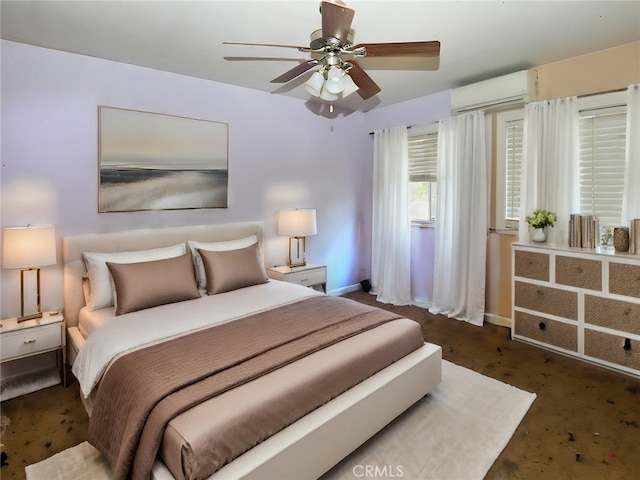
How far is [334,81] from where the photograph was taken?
2.15 meters

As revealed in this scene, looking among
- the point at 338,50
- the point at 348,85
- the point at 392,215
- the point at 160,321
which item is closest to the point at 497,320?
the point at 392,215

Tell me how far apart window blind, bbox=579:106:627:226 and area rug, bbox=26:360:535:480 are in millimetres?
1809

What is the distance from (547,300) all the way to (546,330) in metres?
0.27

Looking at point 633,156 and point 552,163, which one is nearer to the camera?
point 633,156

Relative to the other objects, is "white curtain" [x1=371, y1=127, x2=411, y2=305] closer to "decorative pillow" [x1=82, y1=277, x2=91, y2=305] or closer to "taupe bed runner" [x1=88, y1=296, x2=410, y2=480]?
"taupe bed runner" [x1=88, y1=296, x2=410, y2=480]

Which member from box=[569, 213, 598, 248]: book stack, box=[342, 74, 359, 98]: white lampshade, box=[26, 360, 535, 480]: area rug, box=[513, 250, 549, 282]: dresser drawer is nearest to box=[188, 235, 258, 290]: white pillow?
box=[26, 360, 535, 480]: area rug

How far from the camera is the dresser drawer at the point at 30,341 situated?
244cm

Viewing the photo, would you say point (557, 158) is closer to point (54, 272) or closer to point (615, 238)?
point (615, 238)

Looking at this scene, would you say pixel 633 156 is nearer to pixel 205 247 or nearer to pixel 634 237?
pixel 634 237

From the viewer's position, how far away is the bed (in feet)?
4.97

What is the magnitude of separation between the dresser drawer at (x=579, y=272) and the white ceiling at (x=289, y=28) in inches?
69.2

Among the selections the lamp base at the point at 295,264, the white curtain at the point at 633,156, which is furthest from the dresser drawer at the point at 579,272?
the lamp base at the point at 295,264

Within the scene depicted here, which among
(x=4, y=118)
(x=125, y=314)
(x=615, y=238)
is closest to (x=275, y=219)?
(x=125, y=314)

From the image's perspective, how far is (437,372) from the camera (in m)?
2.50
